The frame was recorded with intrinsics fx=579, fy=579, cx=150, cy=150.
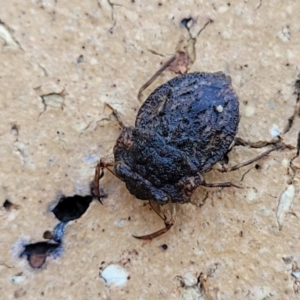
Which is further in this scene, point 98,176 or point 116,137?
point 116,137

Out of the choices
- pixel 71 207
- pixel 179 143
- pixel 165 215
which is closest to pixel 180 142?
pixel 179 143

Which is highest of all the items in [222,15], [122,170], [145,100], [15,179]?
[222,15]

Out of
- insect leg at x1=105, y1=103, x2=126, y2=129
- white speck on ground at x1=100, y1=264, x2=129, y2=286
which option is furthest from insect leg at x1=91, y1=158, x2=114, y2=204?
white speck on ground at x1=100, y1=264, x2=129, y2=286

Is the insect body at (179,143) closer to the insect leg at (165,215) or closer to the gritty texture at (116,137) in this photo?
the insect leg at (165,215)

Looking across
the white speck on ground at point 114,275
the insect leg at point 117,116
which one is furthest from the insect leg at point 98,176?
the white speck on ground at point 114,275

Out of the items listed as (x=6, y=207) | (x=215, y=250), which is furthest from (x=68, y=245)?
(x=215, y=250)

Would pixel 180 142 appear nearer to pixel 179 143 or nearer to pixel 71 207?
pixel 179 143

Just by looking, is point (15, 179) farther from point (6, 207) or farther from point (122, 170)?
point (122, 170)
